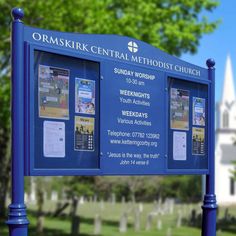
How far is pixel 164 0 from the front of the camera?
22609 millimetres

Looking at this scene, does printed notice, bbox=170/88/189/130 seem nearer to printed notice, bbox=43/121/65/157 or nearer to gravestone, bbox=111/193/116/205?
printed notice, bbox=43/121/65/157

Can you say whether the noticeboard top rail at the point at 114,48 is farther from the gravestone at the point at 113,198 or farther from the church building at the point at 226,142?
the church building at the point at 226,142

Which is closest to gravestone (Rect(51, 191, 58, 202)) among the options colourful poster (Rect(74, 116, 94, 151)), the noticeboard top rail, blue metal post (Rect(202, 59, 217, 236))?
blue metal post (Rect(202, 59, 217, 236))

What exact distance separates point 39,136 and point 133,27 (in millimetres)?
14277

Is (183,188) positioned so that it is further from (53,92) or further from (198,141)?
(53,92)

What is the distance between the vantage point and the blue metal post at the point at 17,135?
598cm

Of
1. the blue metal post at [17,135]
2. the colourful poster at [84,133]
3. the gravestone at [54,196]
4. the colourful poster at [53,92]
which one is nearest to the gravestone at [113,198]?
the gravestone at [54,196]

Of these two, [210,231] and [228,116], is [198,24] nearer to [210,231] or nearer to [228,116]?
[210,231]

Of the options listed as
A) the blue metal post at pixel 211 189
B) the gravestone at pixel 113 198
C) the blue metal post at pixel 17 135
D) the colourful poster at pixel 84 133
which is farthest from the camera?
the gravestone at pixel 113 198

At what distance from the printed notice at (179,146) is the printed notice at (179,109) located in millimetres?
107

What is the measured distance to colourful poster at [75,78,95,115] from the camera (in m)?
6.82

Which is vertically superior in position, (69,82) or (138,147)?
(69,82)

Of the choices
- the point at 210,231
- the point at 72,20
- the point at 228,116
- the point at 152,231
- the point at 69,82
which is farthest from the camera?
the point at 228,116

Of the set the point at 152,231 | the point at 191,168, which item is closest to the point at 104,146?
the point at 191,168
